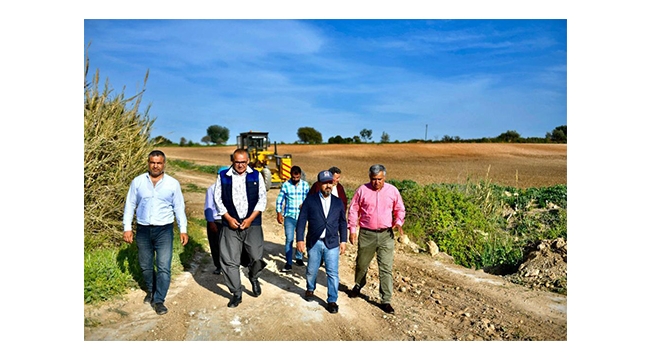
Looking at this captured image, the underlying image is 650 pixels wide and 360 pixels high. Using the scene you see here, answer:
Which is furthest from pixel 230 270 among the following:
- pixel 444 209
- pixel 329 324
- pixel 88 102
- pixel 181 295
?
pixel 444 209

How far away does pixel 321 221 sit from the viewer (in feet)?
18.6

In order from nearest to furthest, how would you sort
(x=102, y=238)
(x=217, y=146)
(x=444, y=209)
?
(x=102, y=238) → (x=444, y=209) → (x=217, y=146)

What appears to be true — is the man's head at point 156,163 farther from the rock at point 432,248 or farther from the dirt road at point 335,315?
the rock at point 432,248

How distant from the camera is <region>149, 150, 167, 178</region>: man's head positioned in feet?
17.3

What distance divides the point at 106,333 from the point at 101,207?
2558 mm

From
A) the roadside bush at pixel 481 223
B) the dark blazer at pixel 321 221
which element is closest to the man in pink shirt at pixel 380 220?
the dark blazer at pixel 321 221

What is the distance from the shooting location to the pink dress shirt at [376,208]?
5.75 metres

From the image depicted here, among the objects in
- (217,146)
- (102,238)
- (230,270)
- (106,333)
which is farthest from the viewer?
(217,146)

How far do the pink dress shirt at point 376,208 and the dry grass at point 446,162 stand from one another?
10810mm

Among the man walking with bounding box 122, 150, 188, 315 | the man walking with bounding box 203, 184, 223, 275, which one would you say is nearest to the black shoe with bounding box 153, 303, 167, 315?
the man walking with bounding box 122, 150, 188, 315

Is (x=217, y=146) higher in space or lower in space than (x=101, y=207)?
higher

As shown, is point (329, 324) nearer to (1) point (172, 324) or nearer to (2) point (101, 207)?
(1) point (172, 324)

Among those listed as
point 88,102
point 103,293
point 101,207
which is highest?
point 88,102

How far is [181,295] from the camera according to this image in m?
6.04
